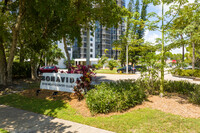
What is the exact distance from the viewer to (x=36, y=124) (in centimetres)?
485

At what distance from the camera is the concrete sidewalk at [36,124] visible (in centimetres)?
435

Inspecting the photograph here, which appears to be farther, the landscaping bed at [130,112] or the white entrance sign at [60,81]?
the white entrance sign at [60,81]

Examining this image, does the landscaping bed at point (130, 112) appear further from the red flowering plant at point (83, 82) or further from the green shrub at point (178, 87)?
the red flowering plant at point (83, 82)

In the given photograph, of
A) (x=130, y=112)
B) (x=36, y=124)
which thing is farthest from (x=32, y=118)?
(x=130, y=112)

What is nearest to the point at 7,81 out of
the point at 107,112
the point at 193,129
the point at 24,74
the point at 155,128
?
the point at 24,74

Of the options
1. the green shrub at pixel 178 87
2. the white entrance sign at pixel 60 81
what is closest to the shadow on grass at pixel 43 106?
the white entrance sign at pixel 60 81

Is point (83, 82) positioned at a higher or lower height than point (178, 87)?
higher

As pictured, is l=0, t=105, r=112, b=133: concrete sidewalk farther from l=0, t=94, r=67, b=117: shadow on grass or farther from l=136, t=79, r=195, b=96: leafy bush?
l=136, t=79, r=195, b=96: leafy bush

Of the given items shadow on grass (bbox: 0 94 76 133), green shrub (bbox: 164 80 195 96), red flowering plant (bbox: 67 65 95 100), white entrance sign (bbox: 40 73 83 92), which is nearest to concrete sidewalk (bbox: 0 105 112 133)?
shadow on grass (bbox: 0 94 76 133)

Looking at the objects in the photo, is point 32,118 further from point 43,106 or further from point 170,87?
point 170,87

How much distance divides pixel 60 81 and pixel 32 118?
3.89m

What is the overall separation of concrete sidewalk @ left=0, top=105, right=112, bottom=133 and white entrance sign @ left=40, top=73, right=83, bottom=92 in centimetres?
300

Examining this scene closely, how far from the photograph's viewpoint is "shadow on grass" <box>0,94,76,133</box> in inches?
179

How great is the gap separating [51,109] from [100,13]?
27.4ft
